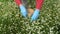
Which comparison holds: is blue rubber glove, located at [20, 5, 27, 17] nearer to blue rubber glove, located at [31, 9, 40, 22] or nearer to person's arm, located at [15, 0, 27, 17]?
person's arm, located at [15, 0, 27, 17]

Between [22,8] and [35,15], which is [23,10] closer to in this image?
[22,8]

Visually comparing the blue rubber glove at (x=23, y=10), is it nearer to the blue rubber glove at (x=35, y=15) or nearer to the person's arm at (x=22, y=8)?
the person's arm at (x=22, y=8)

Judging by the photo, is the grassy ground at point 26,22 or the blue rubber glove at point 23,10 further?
the blue rubber glove at point 23,10

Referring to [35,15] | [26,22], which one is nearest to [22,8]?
[35,15]

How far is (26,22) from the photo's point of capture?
4016 mm

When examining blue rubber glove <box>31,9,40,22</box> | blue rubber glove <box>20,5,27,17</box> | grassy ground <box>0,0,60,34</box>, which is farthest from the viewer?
blue rubber glove <box>20,5,27,17</box>

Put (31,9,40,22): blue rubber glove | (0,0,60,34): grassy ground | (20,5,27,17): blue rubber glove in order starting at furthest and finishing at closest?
(20,5,27,17): blue rubber glove < (31,9,40,22): blue rubber glove < (0,0,60,34): grassy ground

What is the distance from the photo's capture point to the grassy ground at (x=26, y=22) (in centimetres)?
382

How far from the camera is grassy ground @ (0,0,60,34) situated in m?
3.82

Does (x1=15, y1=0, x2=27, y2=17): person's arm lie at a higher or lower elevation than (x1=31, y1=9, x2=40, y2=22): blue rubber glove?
higher

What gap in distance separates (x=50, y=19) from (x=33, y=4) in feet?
2.81

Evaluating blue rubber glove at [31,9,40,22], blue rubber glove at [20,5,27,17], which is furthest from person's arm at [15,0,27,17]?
blue rubber glove at [31,9,40,22]

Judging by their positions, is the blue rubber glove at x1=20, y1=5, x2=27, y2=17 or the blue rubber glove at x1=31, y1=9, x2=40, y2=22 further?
the blue rubber glove at x1=20, y1=5, x2=27, y2=17

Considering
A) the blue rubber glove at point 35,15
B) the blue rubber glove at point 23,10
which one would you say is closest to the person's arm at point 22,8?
the blue rubber glove at point 23,10
